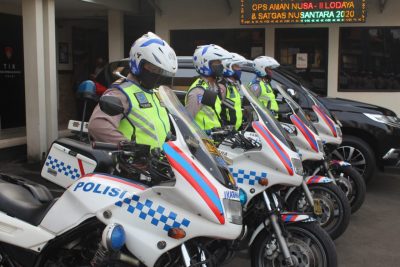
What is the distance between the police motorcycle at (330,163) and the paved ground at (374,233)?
341 mm

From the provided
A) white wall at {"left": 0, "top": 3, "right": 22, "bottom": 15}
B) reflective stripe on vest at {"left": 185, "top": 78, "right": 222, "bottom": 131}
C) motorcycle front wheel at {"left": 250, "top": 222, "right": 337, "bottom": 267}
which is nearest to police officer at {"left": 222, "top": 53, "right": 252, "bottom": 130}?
reflective stripe on vest at {"left": 185, "top": 78, "right": 222, "bottom": 131}

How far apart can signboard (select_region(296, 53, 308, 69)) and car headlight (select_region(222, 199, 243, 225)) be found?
9.28 metres

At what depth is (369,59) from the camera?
11.2 metres

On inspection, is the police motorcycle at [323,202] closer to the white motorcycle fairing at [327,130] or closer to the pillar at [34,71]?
the white motorcycle fairing at [327,130]

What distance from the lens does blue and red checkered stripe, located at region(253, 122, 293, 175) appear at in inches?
145

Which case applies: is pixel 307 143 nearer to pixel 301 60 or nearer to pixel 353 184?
pixel 353 184

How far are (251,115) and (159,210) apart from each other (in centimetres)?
165

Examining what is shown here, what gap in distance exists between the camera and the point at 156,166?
106 inches

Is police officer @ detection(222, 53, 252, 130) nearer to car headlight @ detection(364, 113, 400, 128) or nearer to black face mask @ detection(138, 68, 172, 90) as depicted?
black face mask @ detection(138, 68, 172, 90)

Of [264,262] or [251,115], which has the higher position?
[251,115]

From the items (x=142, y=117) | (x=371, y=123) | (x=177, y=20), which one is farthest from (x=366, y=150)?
(x=177, y=20)

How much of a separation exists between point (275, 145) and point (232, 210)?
4.21 ft

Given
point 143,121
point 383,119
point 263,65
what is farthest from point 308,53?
point 143,121

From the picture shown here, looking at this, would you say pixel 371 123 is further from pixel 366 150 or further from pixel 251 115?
pixel 251 115
